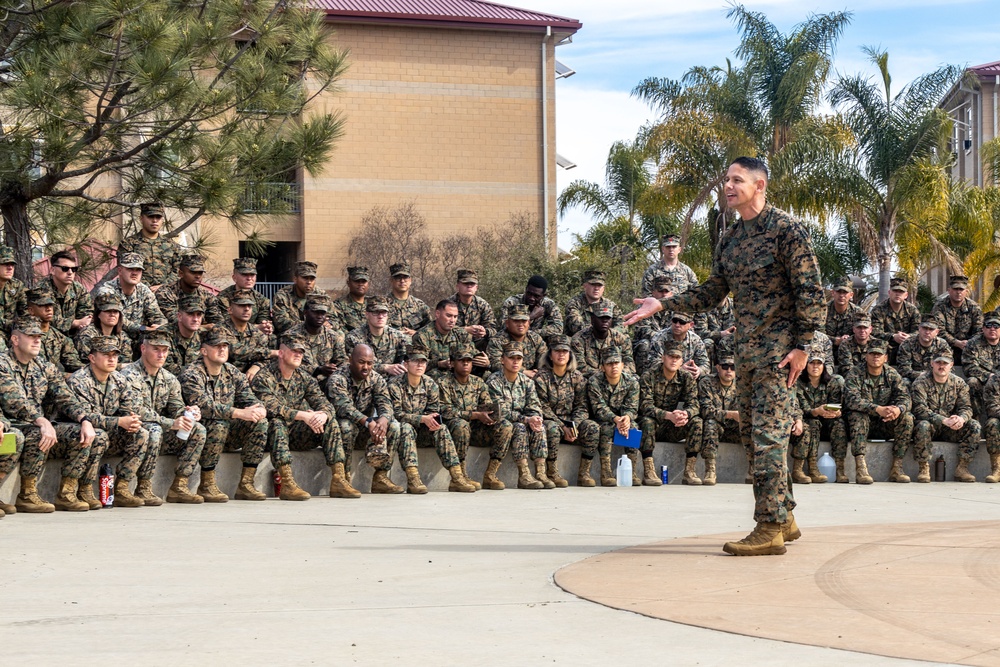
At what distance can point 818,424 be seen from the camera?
1422 centimetres

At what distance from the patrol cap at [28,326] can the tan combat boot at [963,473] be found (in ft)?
32.0

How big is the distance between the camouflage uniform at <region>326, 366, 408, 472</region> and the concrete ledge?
0.96ft

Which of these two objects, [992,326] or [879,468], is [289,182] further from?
[992,326]

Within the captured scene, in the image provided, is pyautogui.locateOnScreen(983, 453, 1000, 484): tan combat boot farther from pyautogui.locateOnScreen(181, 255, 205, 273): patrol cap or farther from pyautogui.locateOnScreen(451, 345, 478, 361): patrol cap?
pyautogui.locateOnScreen(181, 255, 205, 273): patrol cap

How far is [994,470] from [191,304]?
8.85 meters

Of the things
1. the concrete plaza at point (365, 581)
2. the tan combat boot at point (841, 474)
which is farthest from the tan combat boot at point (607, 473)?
the tan combat boot at point (841, 474)

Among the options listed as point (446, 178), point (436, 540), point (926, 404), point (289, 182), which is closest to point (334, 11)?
point (446, 178)

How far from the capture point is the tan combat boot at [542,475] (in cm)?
1323

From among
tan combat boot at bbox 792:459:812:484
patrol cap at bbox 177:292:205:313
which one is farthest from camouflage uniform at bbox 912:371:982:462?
patrol cap at bbox 177:292:205:313

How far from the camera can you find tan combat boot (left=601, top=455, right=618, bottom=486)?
13562mm

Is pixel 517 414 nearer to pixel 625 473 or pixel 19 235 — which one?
pixel 625 473

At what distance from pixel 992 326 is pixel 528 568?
1047 centimetres

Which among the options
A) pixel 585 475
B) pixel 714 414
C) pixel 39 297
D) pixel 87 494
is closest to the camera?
pixel 87 494

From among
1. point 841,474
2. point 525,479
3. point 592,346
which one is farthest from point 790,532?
point 592,346
